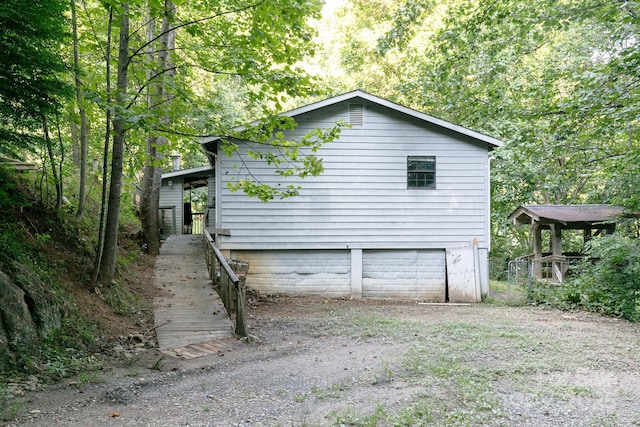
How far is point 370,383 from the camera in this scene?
4.93 metres

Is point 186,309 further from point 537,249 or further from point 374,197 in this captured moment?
point 537,249

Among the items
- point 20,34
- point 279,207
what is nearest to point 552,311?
point 279,207

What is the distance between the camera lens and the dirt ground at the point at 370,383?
3965mm

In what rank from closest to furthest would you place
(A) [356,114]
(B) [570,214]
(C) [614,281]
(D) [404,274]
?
(C) [614,281]
(A) [356,114]
(D) [404,274]
(B) [570,214]

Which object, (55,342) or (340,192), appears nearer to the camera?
(55,342)

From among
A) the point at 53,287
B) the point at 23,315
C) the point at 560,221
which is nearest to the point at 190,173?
the point at 53,287

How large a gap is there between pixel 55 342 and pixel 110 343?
0.89 meters

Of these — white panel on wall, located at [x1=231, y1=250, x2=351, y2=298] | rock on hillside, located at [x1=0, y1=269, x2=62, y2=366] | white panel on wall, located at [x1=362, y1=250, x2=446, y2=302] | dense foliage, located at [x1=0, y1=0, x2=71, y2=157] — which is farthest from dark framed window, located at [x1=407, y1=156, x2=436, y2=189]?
rock on hillside, located at [x1=0, y1=269, x2=62, y2=366]

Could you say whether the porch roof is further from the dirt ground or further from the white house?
the dirt ground

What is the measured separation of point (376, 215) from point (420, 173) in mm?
1820

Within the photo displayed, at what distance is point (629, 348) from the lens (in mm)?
6922

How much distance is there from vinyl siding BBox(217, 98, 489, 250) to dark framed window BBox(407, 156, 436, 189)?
5.2 inches

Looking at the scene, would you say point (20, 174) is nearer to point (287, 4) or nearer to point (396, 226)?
point (287, 4)

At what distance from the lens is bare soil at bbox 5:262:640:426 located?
13.0 feet
